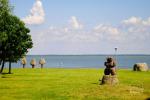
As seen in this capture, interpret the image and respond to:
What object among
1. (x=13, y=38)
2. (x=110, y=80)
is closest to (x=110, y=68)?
(x=110, y=80)

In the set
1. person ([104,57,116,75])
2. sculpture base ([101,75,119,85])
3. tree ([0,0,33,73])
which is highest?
tree ([0,0,33,73])

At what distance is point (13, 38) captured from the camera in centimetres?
6994

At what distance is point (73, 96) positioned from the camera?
4044 centimetres

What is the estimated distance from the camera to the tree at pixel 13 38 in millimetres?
67562

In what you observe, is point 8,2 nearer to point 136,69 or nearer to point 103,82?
point 103,82

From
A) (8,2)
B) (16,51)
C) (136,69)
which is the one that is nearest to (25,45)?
(16,51)

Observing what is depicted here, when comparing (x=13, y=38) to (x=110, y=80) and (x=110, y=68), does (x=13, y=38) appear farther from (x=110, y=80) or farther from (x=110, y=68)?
(x=110, y=80)

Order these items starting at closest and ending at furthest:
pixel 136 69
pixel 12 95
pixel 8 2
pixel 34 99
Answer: pixel 34 99
pixel 12 95
pixel 8 2
pixel 136 69

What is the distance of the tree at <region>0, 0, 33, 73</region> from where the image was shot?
67.6 metres

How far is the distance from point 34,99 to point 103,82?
1277 cm

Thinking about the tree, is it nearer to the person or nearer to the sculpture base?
the person

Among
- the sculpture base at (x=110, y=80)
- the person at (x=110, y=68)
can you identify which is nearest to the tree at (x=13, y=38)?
the person at (x=110, y=68)

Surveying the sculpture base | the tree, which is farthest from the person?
the tree

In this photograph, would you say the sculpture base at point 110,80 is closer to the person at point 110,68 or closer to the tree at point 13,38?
the person at point 110,68
